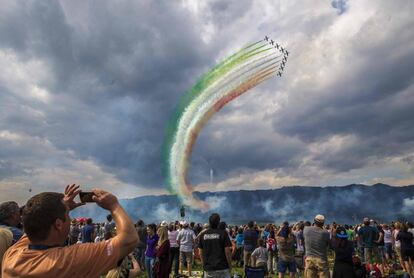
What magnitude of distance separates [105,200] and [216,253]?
20.6 ft

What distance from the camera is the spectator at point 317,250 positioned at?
912 centimetres

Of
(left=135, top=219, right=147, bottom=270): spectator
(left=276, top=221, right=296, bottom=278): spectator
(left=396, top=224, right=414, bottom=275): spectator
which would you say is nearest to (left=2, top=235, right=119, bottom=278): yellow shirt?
(left=276, top=221, right=296, bottom=278): spectator

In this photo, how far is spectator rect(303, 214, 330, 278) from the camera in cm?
912

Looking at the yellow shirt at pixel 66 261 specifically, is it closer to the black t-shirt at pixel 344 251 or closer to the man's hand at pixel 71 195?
the man's hand at pixel 71 195

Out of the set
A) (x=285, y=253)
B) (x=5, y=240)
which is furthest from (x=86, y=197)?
(x=285, y=253)

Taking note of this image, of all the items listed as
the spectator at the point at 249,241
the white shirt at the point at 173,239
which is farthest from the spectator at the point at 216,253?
the white shirt at the point at 173,239

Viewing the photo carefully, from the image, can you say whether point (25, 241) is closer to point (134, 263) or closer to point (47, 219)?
point (47, 219)

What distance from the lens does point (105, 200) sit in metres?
2.41

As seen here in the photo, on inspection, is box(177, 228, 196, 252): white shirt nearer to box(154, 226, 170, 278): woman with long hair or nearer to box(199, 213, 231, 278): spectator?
box(154, 226, 170, 278): woman with long hair

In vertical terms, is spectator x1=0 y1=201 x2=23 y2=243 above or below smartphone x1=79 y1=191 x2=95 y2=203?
above

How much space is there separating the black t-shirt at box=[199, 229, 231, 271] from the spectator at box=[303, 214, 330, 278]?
2.26 meters

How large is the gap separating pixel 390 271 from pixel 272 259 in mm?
4814

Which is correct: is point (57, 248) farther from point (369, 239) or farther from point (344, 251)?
point (369, 239)

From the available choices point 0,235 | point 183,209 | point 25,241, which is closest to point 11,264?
point 25,241
